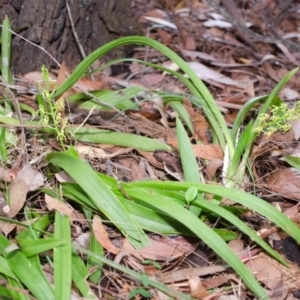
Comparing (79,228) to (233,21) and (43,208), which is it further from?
(233,21)

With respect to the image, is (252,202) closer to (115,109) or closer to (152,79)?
(115,109)

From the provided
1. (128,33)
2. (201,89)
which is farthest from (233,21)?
(201,89)

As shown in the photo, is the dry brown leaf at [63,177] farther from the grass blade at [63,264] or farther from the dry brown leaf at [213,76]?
the dry brown leaf at [213,76]

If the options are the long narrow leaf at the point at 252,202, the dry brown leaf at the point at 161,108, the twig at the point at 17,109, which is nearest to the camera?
the long narrow leaf at the point at 252,202

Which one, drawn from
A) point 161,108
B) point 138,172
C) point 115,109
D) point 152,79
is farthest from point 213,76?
point 138,172

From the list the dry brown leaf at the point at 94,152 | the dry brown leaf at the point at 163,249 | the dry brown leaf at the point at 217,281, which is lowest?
the dry brown leaf at the point at 217,281

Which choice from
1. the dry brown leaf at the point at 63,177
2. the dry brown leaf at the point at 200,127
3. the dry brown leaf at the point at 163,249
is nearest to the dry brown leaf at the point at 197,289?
the dry brown leaf at the point at 163,249

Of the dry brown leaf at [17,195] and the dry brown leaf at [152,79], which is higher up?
the dry brown leaf at [152,79]
